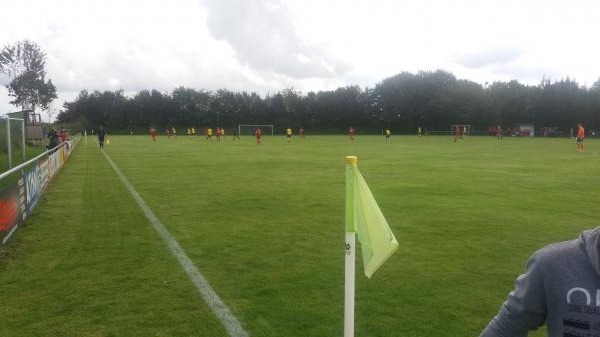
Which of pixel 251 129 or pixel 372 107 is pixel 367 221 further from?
pixel 372 107

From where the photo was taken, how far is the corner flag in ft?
10.1

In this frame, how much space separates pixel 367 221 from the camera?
317 cm

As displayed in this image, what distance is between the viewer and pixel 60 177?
1731 cm

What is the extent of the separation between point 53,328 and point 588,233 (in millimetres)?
4415

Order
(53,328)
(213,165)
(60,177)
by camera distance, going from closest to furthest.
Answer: (53,328), (60,177), (213,165)

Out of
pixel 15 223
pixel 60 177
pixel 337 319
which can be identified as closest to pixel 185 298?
pixel 337 319

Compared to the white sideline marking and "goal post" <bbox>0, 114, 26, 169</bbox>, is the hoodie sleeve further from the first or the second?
"goal post" <bbox>0, 114, 26, 169</bbox>

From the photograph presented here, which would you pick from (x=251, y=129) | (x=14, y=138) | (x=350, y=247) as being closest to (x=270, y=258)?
(x=350, y=247)

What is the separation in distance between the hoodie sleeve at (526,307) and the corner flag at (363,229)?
1119mm

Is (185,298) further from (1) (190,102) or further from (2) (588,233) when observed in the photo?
(1) (190,102)

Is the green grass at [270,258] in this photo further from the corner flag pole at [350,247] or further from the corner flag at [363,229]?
the corner flag at [363,229]

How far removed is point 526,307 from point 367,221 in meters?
1.39

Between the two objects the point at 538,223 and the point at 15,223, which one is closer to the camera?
the point at 15,223

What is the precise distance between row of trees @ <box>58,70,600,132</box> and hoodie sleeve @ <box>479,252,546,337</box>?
9203 cm
